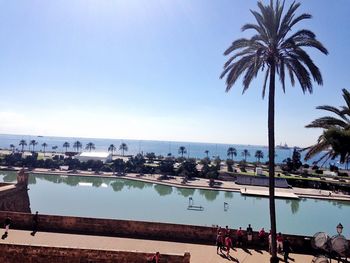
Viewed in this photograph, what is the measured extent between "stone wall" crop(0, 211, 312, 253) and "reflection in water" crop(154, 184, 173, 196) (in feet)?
92.4

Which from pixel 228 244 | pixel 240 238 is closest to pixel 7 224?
pixel 228 244

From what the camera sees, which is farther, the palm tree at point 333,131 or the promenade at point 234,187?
the promenade at point 234,187

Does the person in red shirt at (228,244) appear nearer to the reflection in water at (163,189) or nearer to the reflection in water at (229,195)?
the reflection in water at (229,195)

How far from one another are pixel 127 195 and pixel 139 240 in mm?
27959

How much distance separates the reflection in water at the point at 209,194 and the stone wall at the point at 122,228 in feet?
86.8

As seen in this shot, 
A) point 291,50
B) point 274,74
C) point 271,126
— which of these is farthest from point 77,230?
point 291,50

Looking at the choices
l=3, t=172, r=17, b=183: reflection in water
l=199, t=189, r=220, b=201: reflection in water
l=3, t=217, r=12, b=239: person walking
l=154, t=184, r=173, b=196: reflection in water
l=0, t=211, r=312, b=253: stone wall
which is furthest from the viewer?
l=3, t=172, r=17, b=183: reflection in water

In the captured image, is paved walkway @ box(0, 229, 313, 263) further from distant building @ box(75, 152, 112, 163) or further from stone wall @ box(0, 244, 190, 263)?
distant building @ box(75, 152, 112, 163)

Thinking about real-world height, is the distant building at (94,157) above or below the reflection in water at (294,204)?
above

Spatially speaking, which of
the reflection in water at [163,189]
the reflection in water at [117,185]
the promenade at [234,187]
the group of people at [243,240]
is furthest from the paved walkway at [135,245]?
the reflection in water at [117,185]

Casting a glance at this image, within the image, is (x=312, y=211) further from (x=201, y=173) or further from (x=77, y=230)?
(x=77, y=230)

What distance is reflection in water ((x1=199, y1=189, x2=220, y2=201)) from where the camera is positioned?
42375 millimetres

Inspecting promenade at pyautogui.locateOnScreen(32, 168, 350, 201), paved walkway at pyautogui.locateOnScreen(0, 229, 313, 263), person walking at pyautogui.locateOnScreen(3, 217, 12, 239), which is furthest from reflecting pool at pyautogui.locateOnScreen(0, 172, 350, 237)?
person walking at pyautogui.locateOnScreen(3, 217, 12, 239)

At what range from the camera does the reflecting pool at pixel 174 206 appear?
3169 cm
